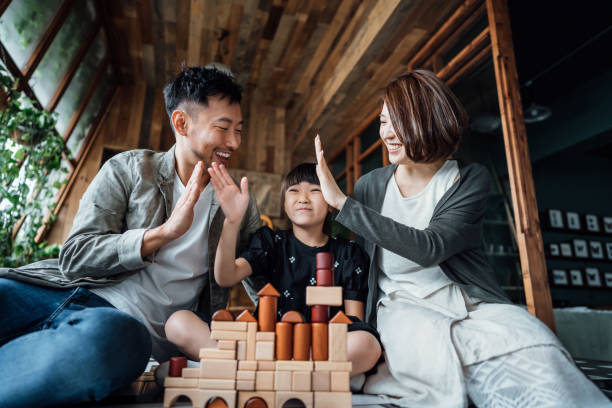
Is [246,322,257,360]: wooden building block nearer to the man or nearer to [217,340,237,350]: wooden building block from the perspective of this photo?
[217,340,237,350]: wooden building block

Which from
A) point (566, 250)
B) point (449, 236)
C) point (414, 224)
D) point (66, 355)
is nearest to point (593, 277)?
point (566, 250)

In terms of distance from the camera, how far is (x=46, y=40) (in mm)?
3164

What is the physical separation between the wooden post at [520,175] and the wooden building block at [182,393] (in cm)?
166

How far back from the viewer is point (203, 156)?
59.7 inches

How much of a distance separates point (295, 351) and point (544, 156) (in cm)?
552

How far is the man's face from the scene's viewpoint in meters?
1.49

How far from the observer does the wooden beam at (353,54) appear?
2787 millimetres

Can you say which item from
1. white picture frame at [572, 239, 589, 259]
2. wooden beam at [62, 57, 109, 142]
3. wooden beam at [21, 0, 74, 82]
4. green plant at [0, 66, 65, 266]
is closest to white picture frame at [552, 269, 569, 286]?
white picture frame at [572, 239, 589, 259]

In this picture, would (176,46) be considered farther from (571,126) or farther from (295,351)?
(571,126)

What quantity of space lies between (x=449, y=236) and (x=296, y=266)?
578 mm

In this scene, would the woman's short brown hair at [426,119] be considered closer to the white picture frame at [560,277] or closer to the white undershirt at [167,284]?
the white undershirt at [167,284]

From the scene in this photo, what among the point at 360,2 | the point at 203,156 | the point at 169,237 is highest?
the point at 360,2

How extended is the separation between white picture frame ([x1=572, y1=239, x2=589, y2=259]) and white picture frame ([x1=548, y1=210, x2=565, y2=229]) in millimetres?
303

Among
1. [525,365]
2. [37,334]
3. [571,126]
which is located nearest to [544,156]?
[571,126]
